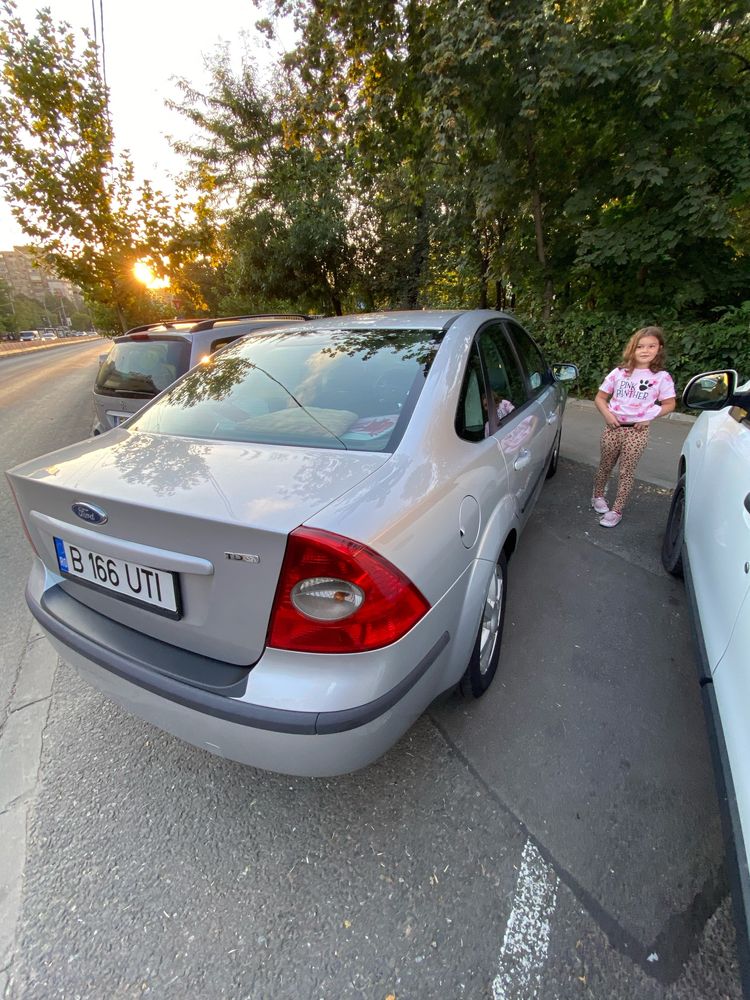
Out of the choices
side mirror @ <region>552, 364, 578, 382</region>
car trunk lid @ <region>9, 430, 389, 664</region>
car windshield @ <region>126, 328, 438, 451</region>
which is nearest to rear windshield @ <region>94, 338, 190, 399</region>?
car windshield @ <region>126, 328, 438, 451</region>

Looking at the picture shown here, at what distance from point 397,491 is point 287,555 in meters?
0.40

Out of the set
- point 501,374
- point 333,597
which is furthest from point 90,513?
point 501,374

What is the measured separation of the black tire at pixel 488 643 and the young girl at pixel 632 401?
6.23 ft

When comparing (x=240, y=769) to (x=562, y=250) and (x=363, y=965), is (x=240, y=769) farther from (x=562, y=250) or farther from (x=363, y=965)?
(x=562, y=250)

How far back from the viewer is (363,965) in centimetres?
130

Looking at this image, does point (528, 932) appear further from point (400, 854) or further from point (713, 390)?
point (713, 390)

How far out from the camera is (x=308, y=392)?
6.90 ft

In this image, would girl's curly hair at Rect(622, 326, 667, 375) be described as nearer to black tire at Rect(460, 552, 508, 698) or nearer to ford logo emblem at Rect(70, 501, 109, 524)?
black tire at Rect(460, 552, 508, 698)

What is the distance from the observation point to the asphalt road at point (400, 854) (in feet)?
4.21

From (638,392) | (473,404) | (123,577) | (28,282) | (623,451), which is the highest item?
(28,282)

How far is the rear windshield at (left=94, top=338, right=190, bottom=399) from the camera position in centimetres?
406

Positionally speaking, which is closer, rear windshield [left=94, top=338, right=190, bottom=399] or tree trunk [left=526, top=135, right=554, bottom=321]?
rear windshield [left=94, top=338, right=190, bottom=399]

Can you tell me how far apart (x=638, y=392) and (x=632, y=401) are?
0.07 metres

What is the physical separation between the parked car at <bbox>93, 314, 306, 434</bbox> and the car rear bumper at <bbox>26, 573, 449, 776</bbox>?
3.02 meters
